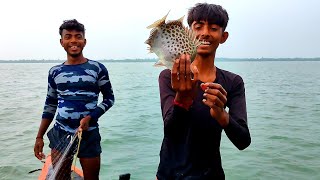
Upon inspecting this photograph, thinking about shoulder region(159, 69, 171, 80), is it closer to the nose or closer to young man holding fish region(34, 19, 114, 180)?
the nose

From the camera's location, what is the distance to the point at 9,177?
787 cm

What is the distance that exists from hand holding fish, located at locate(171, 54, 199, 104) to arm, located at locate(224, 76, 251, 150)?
0.27 m

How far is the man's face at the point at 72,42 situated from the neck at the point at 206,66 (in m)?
1.90

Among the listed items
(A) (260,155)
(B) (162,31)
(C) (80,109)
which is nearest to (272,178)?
(A) (260,155)

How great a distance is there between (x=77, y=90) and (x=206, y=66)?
1844 millimetres

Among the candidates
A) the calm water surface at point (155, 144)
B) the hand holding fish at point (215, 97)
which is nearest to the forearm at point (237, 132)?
the hand holding fish at point (215, 97)

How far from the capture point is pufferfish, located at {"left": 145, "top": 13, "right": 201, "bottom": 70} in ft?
5.56

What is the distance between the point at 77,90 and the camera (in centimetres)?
359

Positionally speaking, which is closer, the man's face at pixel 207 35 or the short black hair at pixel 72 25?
the man's face at pixel 207 35

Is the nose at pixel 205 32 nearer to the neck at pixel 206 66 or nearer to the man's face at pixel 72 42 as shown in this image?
the neck at pixel 206 66

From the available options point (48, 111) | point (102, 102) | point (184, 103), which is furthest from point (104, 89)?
point (184, 103)

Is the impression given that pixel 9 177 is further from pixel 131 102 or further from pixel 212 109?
pixel 131 102

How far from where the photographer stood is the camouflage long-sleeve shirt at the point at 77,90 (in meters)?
3.59

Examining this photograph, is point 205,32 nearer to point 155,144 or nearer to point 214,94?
point 214,94
